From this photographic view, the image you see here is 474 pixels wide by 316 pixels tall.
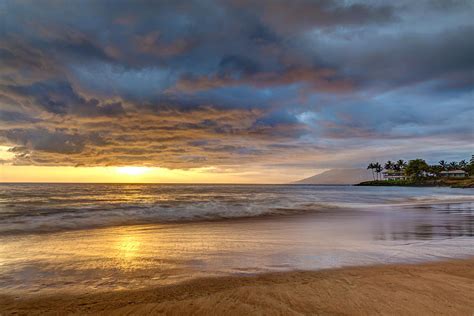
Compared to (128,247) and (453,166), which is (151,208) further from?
(453,166)

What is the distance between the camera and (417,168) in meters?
168

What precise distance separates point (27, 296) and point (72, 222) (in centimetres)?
1408

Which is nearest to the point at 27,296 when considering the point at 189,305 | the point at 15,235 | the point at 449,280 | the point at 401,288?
the point at 189,305

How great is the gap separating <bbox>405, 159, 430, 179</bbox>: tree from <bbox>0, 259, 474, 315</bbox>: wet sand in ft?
613

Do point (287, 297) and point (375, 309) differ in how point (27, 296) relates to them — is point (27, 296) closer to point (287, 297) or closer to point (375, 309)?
point (287, 297)

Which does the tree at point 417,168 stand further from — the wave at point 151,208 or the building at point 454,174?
the wave at point 151,208

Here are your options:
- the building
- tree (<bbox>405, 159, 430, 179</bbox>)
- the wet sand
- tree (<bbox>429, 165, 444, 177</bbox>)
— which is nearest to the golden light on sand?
the wet sand

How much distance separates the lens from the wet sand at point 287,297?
4988 millimetres

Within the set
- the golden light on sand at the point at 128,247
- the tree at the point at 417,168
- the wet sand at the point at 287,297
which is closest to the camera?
the wet sand at the point at 287,297

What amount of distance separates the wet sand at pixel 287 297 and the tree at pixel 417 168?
18687 centimetres

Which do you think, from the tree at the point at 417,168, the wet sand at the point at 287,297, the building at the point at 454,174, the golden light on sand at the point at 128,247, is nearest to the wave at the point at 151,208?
the golden light on sand at the point at 128,247

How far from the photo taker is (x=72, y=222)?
60.6 ft

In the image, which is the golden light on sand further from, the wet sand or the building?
the building

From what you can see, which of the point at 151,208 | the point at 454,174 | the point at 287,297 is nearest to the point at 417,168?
the point at 454,174
